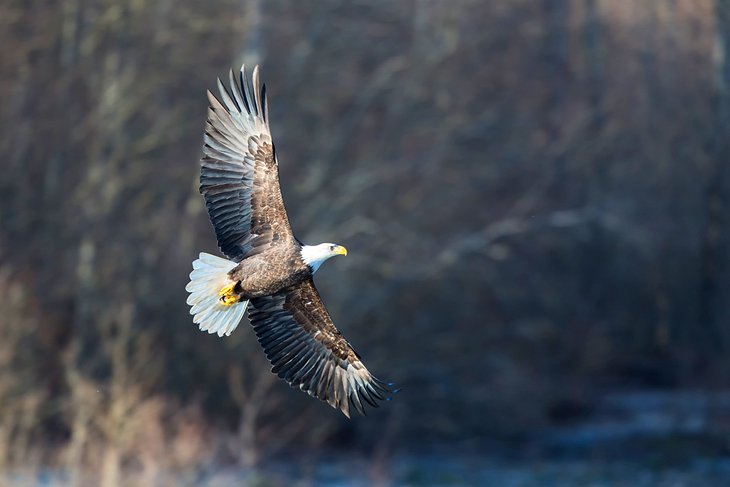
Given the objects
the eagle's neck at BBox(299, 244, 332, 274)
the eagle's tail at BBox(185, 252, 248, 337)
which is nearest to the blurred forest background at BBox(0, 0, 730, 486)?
the eagle's tail at BBox(185, 252, 248, 337)

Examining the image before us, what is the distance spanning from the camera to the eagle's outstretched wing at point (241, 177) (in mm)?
5941

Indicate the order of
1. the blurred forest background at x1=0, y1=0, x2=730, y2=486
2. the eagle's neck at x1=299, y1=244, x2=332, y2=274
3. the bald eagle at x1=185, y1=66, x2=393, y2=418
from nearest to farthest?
1. the eagle's neck at x1=299, y1=244, x2=332, y2=274
2. the bald eagle at x1=185, y1=66, x2=393, y2=418
3. the blurred forest background at x1=0, y1=0, x2=730, y2=486

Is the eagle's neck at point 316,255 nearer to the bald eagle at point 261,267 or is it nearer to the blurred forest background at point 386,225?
the bald eagle at point 261,267

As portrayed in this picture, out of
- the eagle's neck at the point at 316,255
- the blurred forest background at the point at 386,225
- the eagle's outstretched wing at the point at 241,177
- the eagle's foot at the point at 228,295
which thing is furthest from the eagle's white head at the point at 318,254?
the blurred forest background at the point at 386,225

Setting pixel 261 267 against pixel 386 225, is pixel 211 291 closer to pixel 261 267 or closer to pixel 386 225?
pixel 261 267

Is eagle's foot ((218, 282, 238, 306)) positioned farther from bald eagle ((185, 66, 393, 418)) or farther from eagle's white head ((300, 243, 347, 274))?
eagle's white head ((300, 243, 347, 274))

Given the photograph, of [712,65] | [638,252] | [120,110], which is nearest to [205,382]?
[120,110]

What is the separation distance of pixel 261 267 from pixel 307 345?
0.72 meters

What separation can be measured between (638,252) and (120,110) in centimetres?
786

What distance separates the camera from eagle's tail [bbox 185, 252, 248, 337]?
5.94 metres

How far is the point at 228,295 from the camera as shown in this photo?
5922mm

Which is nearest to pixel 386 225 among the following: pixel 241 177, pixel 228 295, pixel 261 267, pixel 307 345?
pixel 307 345

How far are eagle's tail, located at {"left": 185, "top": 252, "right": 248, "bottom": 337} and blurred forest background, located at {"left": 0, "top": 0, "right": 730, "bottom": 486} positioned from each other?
300 cm

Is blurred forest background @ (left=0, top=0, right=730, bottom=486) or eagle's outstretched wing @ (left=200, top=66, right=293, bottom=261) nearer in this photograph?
eagle's outstretched wing @ (left=200, top=66, right=293, bottom=261)
